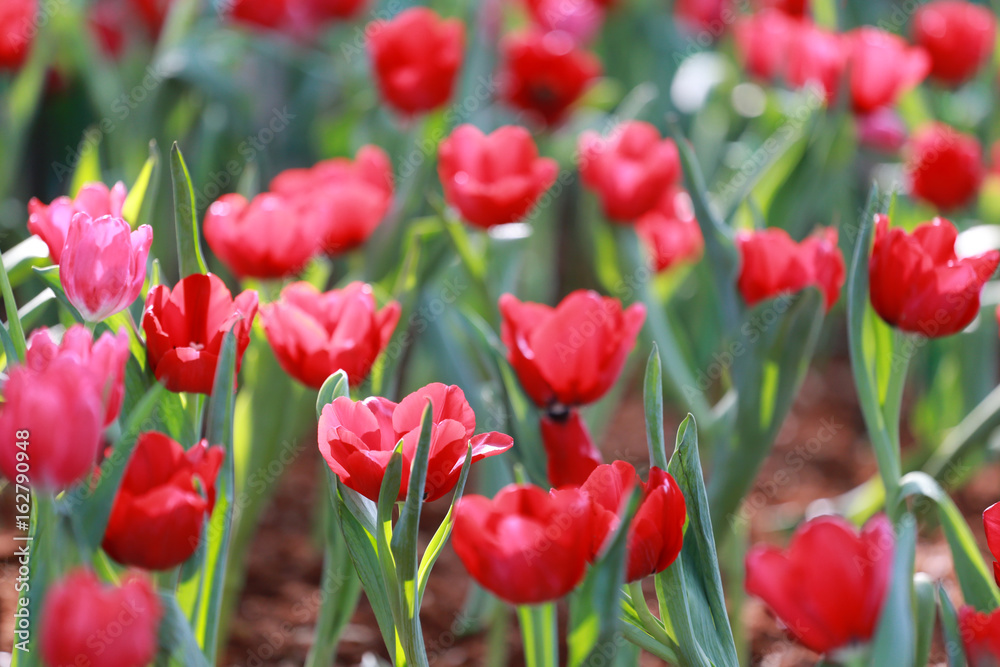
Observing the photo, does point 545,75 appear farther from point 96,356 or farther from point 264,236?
point 96,356

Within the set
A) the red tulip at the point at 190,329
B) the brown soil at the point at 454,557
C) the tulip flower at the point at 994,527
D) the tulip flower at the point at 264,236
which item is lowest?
the brown soil at the point at 454,557

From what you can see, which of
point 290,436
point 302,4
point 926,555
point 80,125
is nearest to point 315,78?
point 302,4

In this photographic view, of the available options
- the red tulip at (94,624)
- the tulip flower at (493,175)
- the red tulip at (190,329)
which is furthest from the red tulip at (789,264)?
the red tulip at (94,624)

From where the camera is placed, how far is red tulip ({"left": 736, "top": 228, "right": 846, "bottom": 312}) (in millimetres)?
692

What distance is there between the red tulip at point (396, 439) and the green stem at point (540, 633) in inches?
3.4

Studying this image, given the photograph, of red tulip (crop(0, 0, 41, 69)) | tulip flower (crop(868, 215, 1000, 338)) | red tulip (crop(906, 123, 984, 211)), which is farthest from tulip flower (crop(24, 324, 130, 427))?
red tulip (crop(906, 123, 984, 211))

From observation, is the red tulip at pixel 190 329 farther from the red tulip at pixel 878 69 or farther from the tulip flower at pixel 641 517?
the red tulip at pixel 878 69

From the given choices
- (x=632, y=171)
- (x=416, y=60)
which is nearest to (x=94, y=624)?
(x=632, y=171)

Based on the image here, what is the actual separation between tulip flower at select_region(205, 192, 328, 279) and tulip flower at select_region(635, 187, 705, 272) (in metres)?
0.40

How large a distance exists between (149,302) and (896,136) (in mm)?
979

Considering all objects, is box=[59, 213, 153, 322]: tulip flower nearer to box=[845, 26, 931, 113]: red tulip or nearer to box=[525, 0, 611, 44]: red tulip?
box=[845, 26, 931, 113]: red tulip

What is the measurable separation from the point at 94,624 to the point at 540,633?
0.78 ft

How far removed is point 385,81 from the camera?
1069 mm

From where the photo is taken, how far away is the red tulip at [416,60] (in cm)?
104
